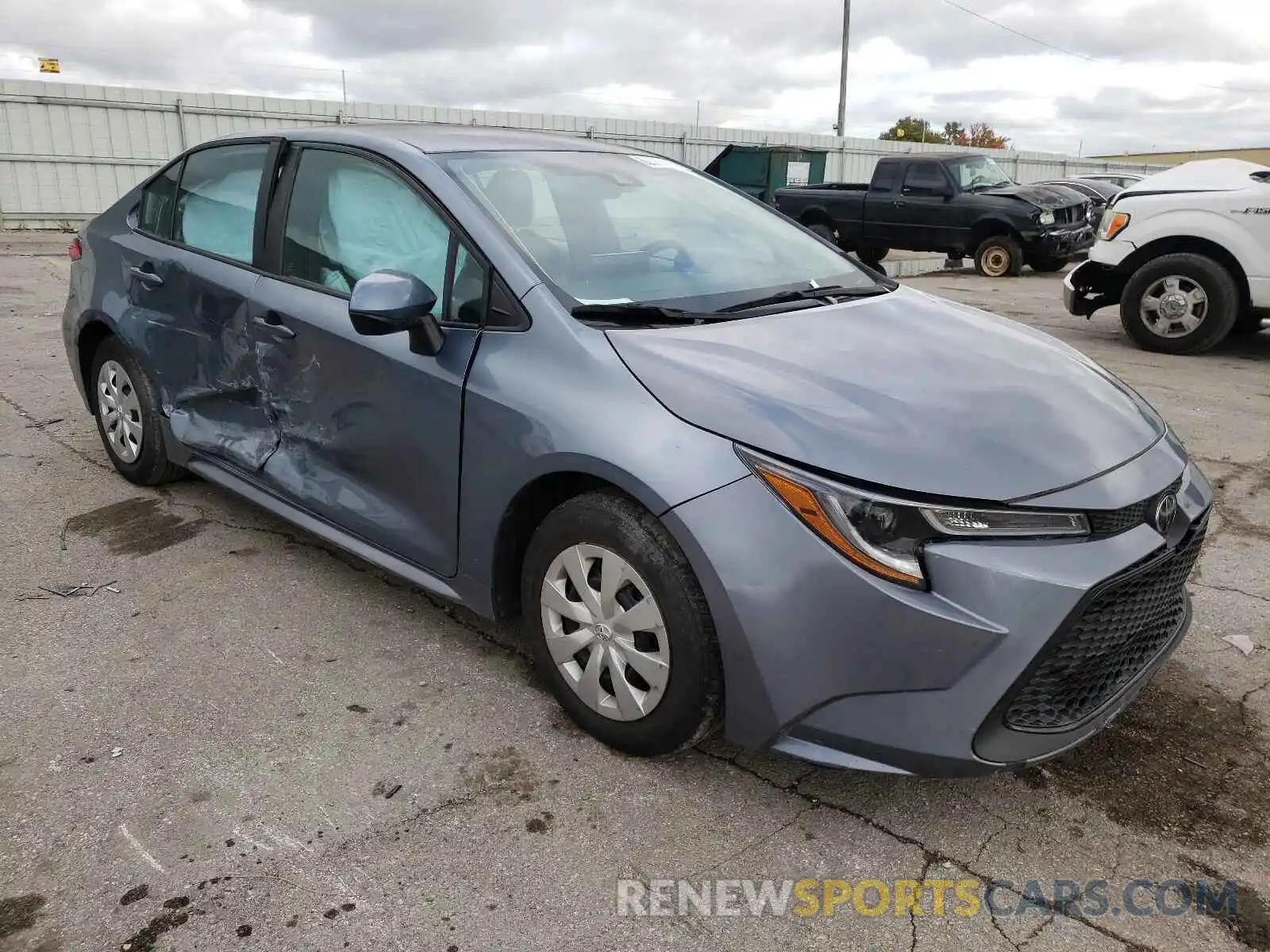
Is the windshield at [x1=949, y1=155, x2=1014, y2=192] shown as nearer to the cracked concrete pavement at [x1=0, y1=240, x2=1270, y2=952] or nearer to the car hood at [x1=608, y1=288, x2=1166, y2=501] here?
the cracked concrete pavement at [x1=0, y1=240, x2=1270, y2=952]

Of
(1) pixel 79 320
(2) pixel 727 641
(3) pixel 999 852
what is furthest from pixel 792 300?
(1) pixel 79 320

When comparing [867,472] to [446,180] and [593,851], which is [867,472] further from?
[446,180]

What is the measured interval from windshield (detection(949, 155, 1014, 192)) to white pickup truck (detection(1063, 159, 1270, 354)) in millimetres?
6624

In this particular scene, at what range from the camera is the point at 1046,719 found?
2.18 metres

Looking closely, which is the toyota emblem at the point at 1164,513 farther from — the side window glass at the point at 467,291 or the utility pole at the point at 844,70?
the utility pole at the point at 844,70

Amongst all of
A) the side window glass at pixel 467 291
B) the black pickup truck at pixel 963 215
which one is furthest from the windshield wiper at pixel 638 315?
the black pickup truck at pixel 963 215

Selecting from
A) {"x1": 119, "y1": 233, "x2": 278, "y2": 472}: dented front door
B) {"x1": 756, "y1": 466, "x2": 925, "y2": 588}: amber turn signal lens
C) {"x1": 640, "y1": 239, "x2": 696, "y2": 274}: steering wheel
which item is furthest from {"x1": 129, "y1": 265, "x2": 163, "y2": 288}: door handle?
{"x1": 756, "y1": 466, "x2": 925, "y2": 588}: amber turn signal lens

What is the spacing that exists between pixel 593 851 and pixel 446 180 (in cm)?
192

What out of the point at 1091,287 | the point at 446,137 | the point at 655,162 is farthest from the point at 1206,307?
the point at 446,137

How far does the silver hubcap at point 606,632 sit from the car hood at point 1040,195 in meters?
13.4

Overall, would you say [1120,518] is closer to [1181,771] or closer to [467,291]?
[1181,771]

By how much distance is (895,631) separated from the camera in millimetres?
2045

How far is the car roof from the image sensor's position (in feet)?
10.5

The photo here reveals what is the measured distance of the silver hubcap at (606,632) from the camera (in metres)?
2.37
